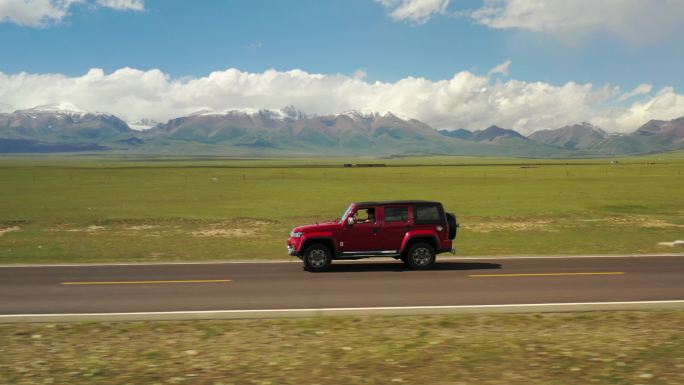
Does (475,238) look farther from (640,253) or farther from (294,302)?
(294,302)

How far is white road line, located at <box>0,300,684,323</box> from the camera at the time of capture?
11.6 m

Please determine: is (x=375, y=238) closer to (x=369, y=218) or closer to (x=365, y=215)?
(x=369, y=218)

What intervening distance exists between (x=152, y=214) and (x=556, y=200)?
32.3 metres

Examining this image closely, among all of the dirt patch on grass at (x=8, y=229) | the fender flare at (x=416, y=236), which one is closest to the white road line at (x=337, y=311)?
the fender flare at (x=416, y=236)

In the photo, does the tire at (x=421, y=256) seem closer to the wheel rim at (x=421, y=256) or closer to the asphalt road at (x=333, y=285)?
the wheel rim at (x=421, y=256)

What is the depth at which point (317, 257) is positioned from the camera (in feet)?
58.2

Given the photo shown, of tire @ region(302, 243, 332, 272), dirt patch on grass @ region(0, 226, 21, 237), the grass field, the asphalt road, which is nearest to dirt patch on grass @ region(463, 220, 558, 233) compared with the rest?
the asphalt road

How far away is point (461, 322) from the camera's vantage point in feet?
35.7

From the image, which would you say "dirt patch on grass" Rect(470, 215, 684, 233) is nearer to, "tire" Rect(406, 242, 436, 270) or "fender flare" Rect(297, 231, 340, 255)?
"tire" Rect(406, 242, 436, 270)

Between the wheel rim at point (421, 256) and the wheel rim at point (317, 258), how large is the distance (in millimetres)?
2851

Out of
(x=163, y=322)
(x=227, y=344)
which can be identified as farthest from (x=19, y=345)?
(x=227, y=344)

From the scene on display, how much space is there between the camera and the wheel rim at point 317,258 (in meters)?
17.7

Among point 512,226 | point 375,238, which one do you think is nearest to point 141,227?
point 375,238

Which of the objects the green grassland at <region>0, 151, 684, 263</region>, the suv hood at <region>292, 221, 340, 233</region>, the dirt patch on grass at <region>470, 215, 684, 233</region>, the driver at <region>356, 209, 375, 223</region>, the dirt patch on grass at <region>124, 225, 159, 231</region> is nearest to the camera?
the suv hood at <region>292, 221, 340, 233</region>
